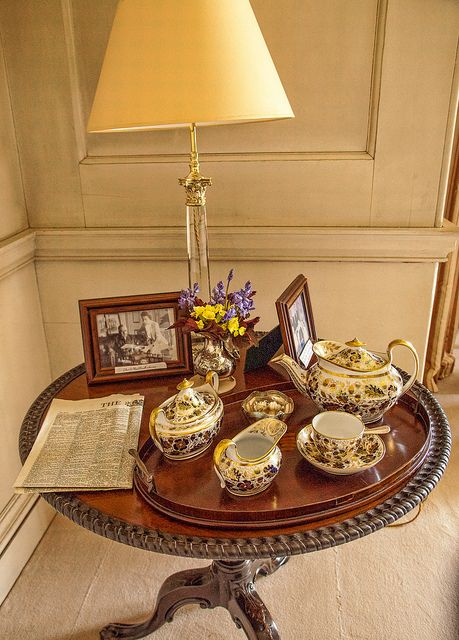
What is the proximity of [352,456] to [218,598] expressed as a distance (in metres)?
0.54

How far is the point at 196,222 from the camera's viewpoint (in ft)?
3.86

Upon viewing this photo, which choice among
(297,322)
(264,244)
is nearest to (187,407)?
(297,322)

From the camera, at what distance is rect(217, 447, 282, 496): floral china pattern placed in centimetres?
79

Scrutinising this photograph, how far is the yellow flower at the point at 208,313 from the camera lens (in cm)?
101

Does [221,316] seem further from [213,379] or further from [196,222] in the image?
[196,222]

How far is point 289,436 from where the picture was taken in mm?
967

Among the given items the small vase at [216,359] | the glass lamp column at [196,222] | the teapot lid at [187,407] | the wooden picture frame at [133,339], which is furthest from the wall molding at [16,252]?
the teapot lid at [187,407]

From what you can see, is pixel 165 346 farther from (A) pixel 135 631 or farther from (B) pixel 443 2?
(B) pixel 443 2

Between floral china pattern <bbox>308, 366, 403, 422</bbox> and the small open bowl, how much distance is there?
8 cm

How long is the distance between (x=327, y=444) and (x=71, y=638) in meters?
0.87

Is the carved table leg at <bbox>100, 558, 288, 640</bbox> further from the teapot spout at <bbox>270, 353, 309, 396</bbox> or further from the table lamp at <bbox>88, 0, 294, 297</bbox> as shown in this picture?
the table lamp at <bbox>88, 0, 294, 297</bbox>

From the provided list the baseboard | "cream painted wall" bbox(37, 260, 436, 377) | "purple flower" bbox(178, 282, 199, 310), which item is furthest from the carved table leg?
"cream painted wall" bbox(37, 260, 436, 377)

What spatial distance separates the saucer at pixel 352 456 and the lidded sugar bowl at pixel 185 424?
15 cm

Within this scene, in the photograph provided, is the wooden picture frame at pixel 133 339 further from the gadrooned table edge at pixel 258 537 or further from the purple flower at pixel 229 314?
the gadrooned table edge at pixel 258 537
